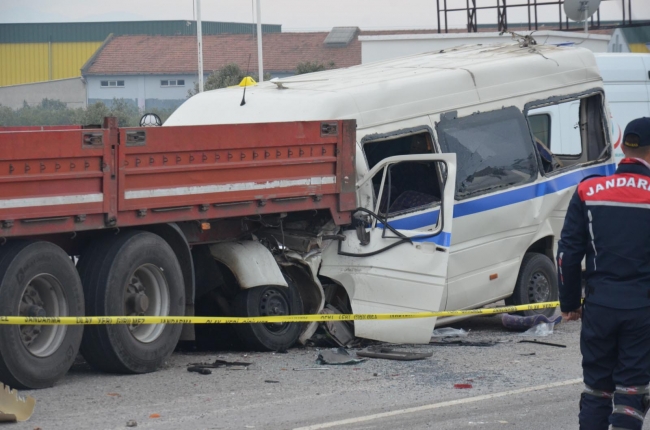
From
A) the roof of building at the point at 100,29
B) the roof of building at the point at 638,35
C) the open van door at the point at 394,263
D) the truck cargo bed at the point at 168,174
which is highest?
the roof of building at the point at 100,29

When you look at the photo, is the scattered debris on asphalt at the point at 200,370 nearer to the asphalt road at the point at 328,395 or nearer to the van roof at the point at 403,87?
the asphalt road at the point at 328,395

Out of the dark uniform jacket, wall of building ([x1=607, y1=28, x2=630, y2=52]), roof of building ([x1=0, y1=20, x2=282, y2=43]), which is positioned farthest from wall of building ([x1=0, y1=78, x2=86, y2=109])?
the dark uniform jacket

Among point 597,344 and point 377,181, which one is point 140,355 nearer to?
point 377,181

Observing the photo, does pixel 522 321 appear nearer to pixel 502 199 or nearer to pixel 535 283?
pixel 535 283

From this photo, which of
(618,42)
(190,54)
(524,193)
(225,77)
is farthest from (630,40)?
(524,193)

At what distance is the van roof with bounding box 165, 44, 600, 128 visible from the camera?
9367 mm

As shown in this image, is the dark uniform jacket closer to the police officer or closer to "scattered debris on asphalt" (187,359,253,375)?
the police officer

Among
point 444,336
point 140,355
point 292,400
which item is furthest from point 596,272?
point 444,336

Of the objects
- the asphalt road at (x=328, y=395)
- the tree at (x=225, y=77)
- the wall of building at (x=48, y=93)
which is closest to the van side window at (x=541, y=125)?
the asphalt road at (x=328, y=395)

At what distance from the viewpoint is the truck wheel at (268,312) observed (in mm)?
8781

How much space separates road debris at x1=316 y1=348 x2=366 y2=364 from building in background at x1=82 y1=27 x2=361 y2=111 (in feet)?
124

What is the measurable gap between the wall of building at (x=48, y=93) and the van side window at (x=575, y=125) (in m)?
36.8

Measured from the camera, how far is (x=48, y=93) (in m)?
47.7

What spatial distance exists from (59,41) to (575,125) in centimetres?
4685
